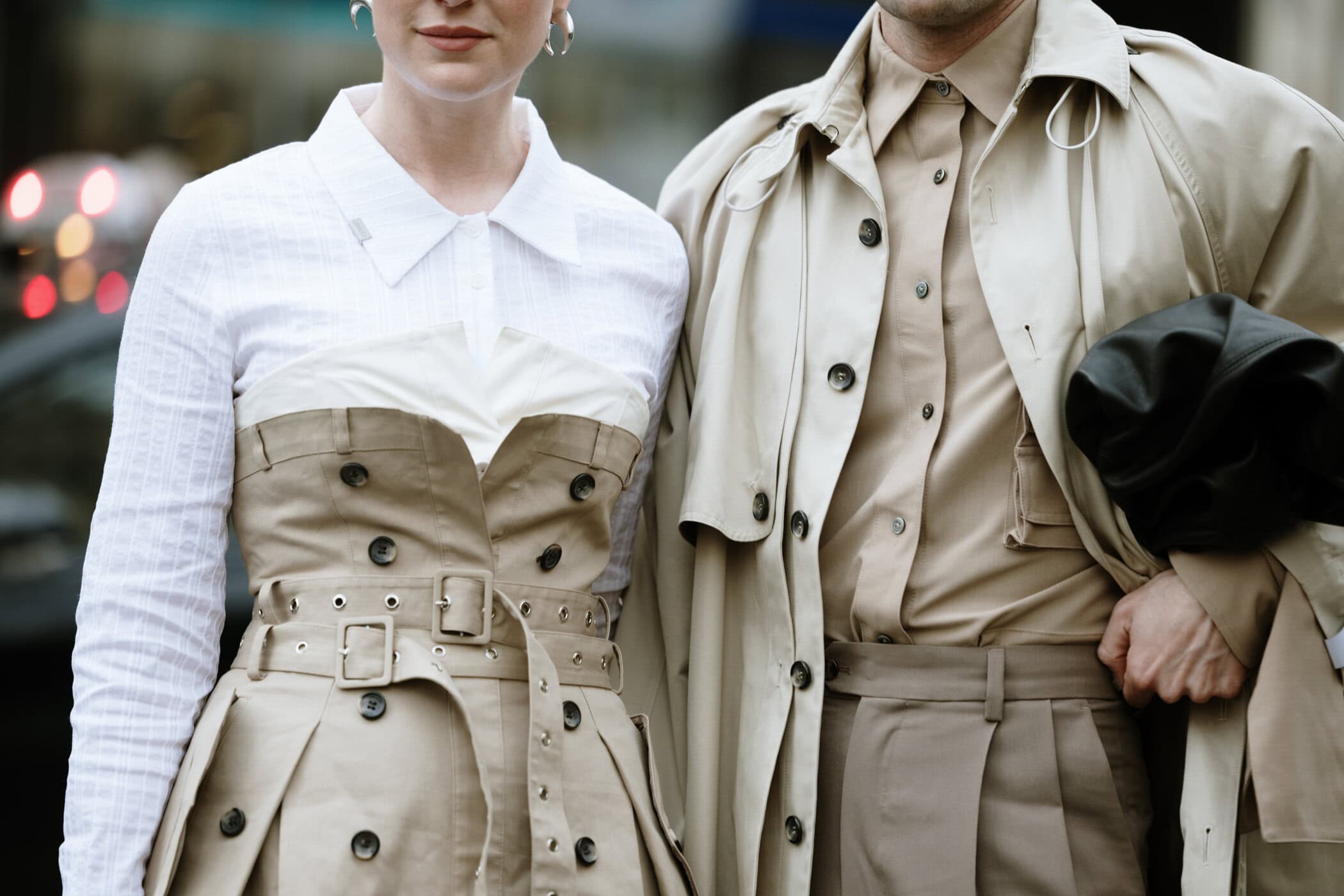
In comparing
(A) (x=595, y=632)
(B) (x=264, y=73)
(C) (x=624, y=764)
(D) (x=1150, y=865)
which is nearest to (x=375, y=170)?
(A) (x=595, y=632)

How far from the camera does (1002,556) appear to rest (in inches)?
114

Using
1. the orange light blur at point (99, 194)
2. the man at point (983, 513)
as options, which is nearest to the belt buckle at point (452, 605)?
the man at point (983, 513)

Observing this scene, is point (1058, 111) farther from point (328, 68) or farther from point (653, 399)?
point (328, 68)

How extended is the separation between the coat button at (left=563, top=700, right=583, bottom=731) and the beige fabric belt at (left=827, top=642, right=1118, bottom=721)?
596mm

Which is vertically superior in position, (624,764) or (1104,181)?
(1104,181)

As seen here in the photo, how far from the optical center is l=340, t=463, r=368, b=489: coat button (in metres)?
2.52

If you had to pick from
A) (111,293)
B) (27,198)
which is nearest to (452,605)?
(111,293)

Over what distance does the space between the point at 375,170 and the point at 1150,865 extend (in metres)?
1.81

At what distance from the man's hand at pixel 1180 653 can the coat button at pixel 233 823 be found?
1.45 metres

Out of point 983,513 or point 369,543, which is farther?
point 983,513

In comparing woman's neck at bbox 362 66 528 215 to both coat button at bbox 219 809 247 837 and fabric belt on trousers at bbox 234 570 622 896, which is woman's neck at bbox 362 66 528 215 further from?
coat button at bbox 219 809 247 837

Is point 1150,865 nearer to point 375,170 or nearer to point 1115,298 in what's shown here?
point 1115,298

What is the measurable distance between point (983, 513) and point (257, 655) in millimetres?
1253

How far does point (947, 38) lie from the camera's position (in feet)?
10.3
